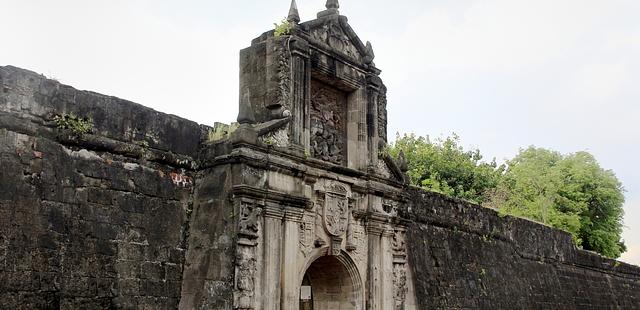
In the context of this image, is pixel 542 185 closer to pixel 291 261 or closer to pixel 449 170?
pixel 449 170

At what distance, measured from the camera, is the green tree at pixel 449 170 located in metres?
29.2

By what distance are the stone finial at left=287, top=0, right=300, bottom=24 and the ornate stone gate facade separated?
36mm

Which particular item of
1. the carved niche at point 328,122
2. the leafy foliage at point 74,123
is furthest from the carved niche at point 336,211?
the leafy foliage at point 74,123

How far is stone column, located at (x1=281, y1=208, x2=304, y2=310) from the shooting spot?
10.1 metres

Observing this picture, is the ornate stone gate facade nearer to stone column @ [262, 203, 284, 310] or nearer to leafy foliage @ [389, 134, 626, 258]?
stone column @ [262, 203, 284, 310]

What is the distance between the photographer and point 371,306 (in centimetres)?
1165

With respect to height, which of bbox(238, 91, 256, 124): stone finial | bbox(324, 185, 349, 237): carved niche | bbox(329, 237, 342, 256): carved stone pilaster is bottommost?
bbox(329, 237, 342, 256): carved stone pilaster

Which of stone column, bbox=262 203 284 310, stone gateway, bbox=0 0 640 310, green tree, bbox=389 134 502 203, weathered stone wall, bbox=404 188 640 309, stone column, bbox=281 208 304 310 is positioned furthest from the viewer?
green tree, bbox=389 134 502 203

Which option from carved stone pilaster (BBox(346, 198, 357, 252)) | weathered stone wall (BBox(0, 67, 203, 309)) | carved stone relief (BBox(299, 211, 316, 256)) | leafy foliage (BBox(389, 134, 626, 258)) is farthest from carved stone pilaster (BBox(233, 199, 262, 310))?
leafy foliage (BBox(389, 134, 626, 258))

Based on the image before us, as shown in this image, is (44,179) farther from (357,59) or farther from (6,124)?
(357,59)

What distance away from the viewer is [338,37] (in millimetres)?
11875

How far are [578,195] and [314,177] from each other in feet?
77.8

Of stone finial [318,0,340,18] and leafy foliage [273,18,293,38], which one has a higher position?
stone finial [318,0,340,18]

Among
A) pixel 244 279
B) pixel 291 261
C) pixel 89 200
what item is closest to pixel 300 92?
pixel 291 261
